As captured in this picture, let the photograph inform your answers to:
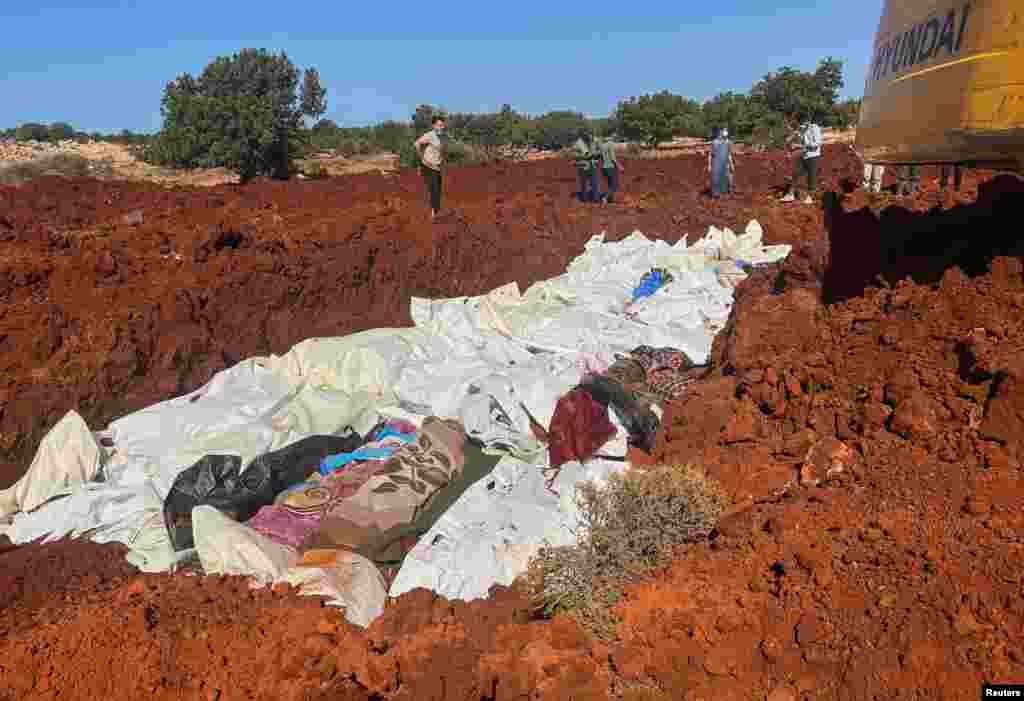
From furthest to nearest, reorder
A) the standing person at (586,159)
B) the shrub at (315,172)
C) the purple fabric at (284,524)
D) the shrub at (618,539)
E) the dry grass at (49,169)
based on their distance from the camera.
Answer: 1. the shrub at (315,172)
2. the dry grass at (49,169)
3. the standing person at (586,159)
4. the purple fabric at (284,524)
5. the shrub at (618,539)

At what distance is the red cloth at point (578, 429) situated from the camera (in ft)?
17.9

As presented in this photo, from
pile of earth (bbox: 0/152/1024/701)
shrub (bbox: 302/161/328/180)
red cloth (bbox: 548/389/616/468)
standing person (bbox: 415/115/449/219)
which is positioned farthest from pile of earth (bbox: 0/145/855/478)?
shrub (bbox: 302/161/328/180)

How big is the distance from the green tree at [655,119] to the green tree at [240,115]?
13312 millimetres

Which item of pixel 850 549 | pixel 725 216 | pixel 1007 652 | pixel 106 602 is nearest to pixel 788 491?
pixel 850 549

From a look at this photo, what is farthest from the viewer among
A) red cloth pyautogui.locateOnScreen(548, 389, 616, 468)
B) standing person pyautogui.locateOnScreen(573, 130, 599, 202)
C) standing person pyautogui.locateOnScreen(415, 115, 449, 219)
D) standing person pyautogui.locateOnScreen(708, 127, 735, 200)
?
standing person pyautogui.locateOnScreen(708, 127, 735, 200)

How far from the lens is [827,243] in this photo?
5.62 metres

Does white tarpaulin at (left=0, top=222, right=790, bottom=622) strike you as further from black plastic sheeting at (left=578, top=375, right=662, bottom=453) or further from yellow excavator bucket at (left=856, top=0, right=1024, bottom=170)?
yellow excavator bucket at (left=856, top=0, right=1024, bottom=170)

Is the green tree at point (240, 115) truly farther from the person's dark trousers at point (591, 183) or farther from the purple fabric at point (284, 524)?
the purple fabric at point (284, 524)

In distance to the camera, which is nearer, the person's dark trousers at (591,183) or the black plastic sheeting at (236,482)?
the black plastic sheeting at (236,482)

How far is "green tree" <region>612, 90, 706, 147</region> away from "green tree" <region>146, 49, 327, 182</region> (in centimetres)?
1331

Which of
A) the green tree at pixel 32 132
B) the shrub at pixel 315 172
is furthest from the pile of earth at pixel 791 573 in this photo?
the green tree at pixel 32 132

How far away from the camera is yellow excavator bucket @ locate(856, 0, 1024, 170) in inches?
126

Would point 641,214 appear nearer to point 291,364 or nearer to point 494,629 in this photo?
point 291,364

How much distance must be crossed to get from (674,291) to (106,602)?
6468 mm
